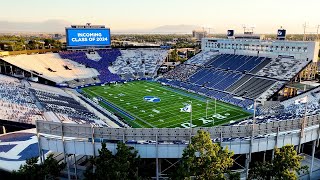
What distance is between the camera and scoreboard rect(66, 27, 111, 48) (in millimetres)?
84875

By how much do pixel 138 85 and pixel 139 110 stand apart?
972 inches

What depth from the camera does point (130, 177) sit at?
20422mm

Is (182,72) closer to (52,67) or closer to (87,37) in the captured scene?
(87,37)

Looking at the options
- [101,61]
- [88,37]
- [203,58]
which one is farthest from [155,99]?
[88,37]

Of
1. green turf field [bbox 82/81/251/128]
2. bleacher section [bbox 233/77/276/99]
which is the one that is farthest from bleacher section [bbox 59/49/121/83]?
bleacher section [bbox 233/77/276/99]

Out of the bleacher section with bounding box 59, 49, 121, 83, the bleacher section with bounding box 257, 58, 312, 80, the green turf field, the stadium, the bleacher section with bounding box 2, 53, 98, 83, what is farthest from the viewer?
the bleacher section with bounding box 59, 49, 121, 83

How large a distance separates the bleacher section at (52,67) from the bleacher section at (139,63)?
920cm

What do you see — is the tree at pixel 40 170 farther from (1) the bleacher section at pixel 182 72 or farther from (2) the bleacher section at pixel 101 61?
(2) the bleacher section at pixel 101 61

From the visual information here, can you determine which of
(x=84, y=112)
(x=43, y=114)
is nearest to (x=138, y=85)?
(x=84, y=112)

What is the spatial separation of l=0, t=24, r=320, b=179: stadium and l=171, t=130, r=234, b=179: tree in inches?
128

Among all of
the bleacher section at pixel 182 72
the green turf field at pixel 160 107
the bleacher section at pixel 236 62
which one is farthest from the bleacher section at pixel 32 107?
the bleacher section at pixel 236 62

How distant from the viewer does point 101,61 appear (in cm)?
9081

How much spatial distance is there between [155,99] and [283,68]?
30.1 metres

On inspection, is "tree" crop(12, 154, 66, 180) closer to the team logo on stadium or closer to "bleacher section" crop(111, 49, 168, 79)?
the team logo on stadium
